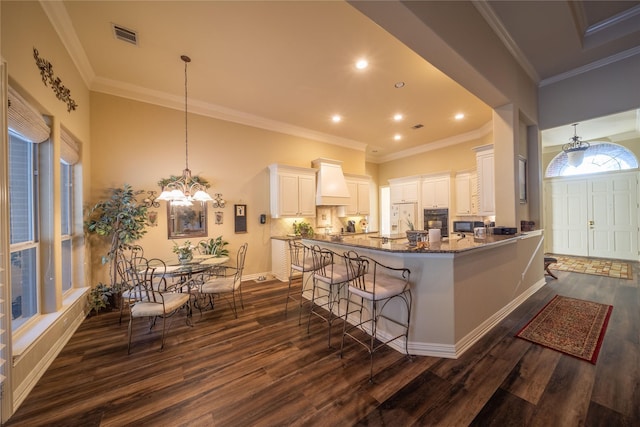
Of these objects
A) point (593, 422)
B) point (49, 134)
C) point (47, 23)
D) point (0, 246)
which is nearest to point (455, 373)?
point (593, 422)

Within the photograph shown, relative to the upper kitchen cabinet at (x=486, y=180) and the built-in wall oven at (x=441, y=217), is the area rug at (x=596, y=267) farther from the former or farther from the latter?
the upper kitchen cabinet at (x=486, y=180)

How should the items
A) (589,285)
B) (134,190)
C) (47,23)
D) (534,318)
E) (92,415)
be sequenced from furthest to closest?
(589,285)
(134,190)
(534,318)
(47,23)
(92,415)

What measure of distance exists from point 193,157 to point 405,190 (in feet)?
18.9

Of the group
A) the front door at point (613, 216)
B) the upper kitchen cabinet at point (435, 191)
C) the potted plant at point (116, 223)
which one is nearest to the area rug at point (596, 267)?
the front door at point (613, 216)

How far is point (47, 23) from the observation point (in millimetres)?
2303

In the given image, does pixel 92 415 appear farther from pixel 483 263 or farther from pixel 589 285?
pixel 589 285

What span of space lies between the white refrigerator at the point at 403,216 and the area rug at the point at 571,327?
373 centimetres

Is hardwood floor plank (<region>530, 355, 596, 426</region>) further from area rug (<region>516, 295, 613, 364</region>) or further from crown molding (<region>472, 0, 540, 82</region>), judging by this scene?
crown molding (<region>472, 0, 540, 82</region>)

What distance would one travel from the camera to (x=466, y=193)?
5.99 metres

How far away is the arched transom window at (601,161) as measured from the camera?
19.5 feet

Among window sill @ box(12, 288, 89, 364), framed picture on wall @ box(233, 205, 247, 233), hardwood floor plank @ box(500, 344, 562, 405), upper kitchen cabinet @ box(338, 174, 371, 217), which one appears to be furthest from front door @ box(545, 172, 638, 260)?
window sill @ box(12, 288, 89, 364)

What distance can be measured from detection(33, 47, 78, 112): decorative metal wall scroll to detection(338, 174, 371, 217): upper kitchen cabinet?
5.24 m

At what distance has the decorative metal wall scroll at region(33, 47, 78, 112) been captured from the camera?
86.0 inches

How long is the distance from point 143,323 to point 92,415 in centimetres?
158
